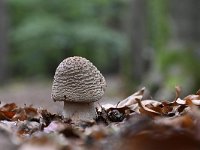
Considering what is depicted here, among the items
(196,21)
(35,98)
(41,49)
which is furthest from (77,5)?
(196,21)

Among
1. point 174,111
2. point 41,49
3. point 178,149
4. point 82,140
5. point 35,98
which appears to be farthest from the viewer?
point 41,49

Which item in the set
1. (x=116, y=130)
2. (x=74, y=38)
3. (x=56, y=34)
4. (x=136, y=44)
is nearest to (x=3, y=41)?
(x=56, y=34)

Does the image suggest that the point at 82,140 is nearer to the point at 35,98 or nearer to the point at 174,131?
the point at 174,131

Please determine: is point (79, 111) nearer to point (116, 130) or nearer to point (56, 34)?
point (116, 130)

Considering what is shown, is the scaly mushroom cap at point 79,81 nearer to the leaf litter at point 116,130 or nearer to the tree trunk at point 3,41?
the leaf litter at point 116,130

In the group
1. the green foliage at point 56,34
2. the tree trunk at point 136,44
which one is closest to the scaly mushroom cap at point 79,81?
the tree trunk at point 136,44

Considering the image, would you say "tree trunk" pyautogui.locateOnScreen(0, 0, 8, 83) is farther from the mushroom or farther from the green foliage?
the mushroom

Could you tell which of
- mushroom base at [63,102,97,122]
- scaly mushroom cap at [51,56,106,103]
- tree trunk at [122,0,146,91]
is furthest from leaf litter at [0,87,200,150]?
tree trunk at [122,0,146,91]
